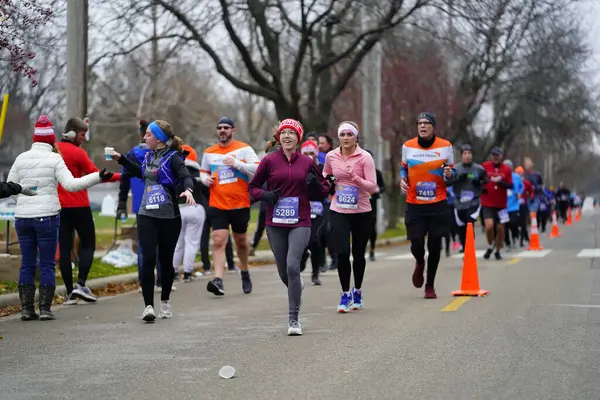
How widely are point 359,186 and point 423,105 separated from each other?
97.2 ft

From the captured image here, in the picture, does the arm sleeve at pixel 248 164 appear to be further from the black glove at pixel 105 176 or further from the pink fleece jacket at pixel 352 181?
the black glove at pixel 105 176

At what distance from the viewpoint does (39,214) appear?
35.6ft

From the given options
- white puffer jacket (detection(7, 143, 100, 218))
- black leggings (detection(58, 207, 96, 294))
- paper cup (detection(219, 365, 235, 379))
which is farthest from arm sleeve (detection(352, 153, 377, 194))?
paper cup (detection(219, 365, 235, 379))

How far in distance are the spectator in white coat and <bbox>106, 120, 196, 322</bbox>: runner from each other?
0.82m

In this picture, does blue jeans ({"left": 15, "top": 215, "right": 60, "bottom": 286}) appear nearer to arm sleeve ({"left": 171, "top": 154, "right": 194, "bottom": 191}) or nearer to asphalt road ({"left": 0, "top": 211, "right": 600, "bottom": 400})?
asphalt road ({"left": 0, "top": 211, "right": 600, "bottom": 400})

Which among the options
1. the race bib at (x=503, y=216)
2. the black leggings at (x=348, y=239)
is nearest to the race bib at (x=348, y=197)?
the black leggings at (x=348, y=239)

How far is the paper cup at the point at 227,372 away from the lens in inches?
286

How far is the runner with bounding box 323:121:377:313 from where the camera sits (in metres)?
11.1

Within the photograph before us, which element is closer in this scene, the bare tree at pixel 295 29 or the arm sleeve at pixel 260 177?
the arm sleeve at pixel 260 177

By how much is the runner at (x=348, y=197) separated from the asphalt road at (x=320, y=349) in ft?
1.61

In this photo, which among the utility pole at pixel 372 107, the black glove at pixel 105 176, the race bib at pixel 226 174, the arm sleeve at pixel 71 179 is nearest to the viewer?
the black glove at pixel 105 176

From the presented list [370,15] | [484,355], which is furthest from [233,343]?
[370,15]

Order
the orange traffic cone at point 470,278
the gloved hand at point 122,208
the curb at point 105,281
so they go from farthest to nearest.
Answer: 1. the gloved hand at point 122,208
2. the orange traffic cone at point 470,278
3. the curb at point 105,281

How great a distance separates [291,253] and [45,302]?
2820mm
